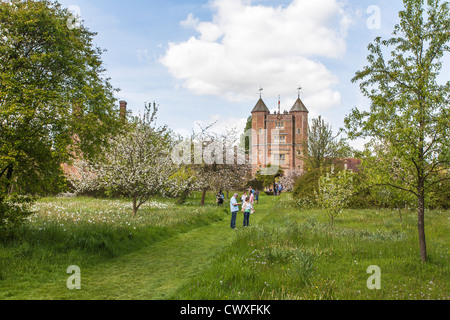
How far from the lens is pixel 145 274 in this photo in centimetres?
825

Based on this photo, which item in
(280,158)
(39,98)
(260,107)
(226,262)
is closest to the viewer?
(226,262)

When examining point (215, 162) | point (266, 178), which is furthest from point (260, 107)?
point (215, 162)

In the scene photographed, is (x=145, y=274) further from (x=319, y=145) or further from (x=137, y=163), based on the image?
(x=319, y=145)

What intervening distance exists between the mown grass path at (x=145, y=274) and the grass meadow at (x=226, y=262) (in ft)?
0.08

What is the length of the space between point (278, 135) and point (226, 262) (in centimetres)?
6148

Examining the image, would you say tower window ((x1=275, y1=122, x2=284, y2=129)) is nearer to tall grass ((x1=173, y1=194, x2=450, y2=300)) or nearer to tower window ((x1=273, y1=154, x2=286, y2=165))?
tower window ((x1=273, y1=154, x2=286, y2=165))

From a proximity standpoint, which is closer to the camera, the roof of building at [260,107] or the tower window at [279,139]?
the tower window at [279,139]

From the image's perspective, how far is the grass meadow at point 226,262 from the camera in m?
6.43

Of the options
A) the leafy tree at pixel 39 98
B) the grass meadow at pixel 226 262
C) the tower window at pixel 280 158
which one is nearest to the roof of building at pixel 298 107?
the tower window at pixel 280 158

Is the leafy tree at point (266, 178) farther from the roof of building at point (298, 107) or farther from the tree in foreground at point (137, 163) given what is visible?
the tree in foreground at point (137, 163)
